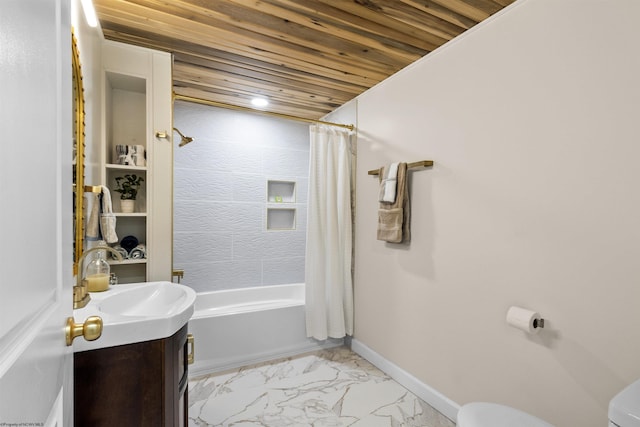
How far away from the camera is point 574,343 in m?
1.38

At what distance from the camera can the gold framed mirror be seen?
54.3 inches

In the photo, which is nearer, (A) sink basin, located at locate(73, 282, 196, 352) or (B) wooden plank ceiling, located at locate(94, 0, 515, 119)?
(A) sink basin, located at locate(73, 282, 196, 352)

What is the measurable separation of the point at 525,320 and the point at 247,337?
2.01m

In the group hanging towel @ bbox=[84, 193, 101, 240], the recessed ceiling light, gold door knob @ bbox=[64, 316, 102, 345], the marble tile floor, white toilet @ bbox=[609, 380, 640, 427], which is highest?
the recessed ceiling light


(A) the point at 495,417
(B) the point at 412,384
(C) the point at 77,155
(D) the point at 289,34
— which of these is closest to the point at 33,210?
(C) the point at 77,155

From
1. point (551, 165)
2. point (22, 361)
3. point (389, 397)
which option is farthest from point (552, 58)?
point (389, 397)

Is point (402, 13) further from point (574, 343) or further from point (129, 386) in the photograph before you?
point (129, 386)

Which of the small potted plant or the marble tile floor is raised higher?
the small potted plant

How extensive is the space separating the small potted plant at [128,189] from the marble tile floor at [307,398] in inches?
54.0

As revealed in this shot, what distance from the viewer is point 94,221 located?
163 centimetres

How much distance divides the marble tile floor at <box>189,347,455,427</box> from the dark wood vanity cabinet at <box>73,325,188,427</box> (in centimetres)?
84

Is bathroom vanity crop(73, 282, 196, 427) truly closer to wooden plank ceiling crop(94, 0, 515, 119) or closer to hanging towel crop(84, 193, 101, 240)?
hanging towel crop(84, 193, 101, 240)

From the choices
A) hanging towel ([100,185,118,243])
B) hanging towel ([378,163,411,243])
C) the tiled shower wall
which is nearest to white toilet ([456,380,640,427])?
hanging towel ([378,163,411,243])

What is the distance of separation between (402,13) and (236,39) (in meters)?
1.02
